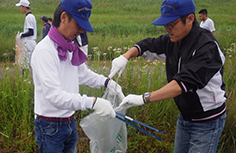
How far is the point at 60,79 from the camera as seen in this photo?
1.47 meters

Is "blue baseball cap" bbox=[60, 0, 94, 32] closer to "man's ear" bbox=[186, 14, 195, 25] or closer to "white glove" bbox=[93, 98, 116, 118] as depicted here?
"white glove" bbox=[93, 98, 116, 118]

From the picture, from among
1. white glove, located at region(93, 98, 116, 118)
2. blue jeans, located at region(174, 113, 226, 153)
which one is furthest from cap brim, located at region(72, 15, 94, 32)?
blue jeans, located at region(174, 113, 226, 153)

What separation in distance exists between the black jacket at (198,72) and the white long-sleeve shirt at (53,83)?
26.8 inches

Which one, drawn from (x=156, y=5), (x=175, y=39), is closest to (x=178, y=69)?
(x=175, y=39)

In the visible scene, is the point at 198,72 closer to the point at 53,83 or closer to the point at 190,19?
the point at 190,19

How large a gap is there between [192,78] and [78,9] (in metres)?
0.85

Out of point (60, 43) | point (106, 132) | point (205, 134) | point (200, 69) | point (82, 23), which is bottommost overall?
point (106, 132)

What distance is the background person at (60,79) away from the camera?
1.33 meters

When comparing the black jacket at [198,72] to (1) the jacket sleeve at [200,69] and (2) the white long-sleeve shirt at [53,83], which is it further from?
(2) the white long-sleeve shirt at [53,83]

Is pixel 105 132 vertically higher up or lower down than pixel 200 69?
lower down

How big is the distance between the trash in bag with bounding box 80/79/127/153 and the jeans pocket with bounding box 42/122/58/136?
0.93ft

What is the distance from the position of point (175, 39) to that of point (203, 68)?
1.12ft

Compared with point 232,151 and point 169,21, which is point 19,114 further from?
point 232,151

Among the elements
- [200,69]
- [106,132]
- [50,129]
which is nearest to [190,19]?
[200,69]
